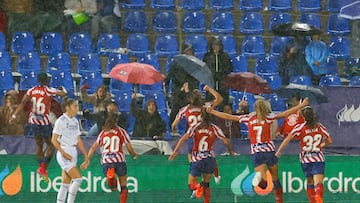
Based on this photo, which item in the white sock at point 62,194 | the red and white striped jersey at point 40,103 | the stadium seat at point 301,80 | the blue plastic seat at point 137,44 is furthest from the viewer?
the blue plastic seat at point 137,44

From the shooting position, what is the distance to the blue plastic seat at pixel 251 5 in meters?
23.2

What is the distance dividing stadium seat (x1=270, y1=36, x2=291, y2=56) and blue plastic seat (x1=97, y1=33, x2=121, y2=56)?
2.76 m

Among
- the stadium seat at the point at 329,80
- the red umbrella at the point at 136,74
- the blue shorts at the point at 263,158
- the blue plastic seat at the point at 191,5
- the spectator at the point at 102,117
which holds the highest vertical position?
the blue plastic seat at the point at 191,5

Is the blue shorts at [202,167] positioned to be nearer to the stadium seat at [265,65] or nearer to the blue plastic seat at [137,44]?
the stadium seat at [265,65]

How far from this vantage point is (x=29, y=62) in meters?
21.8

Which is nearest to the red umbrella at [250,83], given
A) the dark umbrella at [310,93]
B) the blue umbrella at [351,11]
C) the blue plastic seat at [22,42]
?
the dark umbrella at [310,93]

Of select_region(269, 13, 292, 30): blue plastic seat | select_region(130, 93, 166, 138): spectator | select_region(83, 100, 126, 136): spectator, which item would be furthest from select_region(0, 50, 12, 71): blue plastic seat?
select_region(269, 13, 292, 30): blue plastic seat

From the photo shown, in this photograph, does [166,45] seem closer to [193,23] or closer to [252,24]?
[193,23]

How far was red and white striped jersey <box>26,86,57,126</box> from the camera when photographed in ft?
66.8

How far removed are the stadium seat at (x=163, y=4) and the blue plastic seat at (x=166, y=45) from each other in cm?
77

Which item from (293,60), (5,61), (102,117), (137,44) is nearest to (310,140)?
(293,60)

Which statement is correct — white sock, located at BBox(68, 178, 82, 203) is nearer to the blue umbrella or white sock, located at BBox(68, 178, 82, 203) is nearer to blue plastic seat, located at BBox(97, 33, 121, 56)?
blue plastic seat, located at BBox(97, 33, 121, 56)

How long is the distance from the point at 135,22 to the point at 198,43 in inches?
49.4

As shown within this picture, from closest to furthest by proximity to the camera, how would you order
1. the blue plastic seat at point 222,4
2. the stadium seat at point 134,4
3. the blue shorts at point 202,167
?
the blue shorts at point 202,167, the stadium seat at point 134,4, the blue plastic seat at point 222,4
